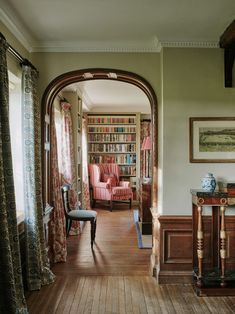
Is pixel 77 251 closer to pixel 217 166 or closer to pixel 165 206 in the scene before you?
pixel 165 206

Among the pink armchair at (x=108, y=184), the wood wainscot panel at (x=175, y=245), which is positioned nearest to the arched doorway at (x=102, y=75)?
the wood wainscot panel at (x=175, y=245)

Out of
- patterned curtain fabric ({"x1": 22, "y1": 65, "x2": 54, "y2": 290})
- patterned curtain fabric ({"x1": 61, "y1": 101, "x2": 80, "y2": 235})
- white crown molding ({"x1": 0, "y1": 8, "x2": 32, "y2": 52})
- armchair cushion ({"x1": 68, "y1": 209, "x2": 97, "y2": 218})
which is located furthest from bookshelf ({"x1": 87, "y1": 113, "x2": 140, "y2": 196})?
patterned curtain fabric ({"x1": 22, "y1": 65, "x2": 54, "y2": 290})

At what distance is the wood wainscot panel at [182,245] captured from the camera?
3396 mm

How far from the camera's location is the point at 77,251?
4.51 meters

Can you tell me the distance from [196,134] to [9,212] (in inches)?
83.1

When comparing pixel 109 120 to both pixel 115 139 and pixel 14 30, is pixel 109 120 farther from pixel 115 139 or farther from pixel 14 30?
pixel 14 30

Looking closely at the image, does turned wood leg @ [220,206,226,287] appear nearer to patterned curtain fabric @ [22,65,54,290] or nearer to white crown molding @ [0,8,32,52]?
patterned curtain fabric @ [22,65,54,290]

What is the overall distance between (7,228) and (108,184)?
5438 mm

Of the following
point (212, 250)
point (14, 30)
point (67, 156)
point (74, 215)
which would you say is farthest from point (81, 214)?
point (14, 30)

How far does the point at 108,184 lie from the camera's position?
7730 millimetres

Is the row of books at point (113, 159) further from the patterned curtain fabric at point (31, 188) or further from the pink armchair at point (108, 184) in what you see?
the patterned curtain fabric at point (31, 188)

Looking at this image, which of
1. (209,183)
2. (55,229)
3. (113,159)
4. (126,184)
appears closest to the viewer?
(209,183)

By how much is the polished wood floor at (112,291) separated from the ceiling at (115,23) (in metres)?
2.63

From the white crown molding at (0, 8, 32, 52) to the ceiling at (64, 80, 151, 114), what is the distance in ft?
6.60
